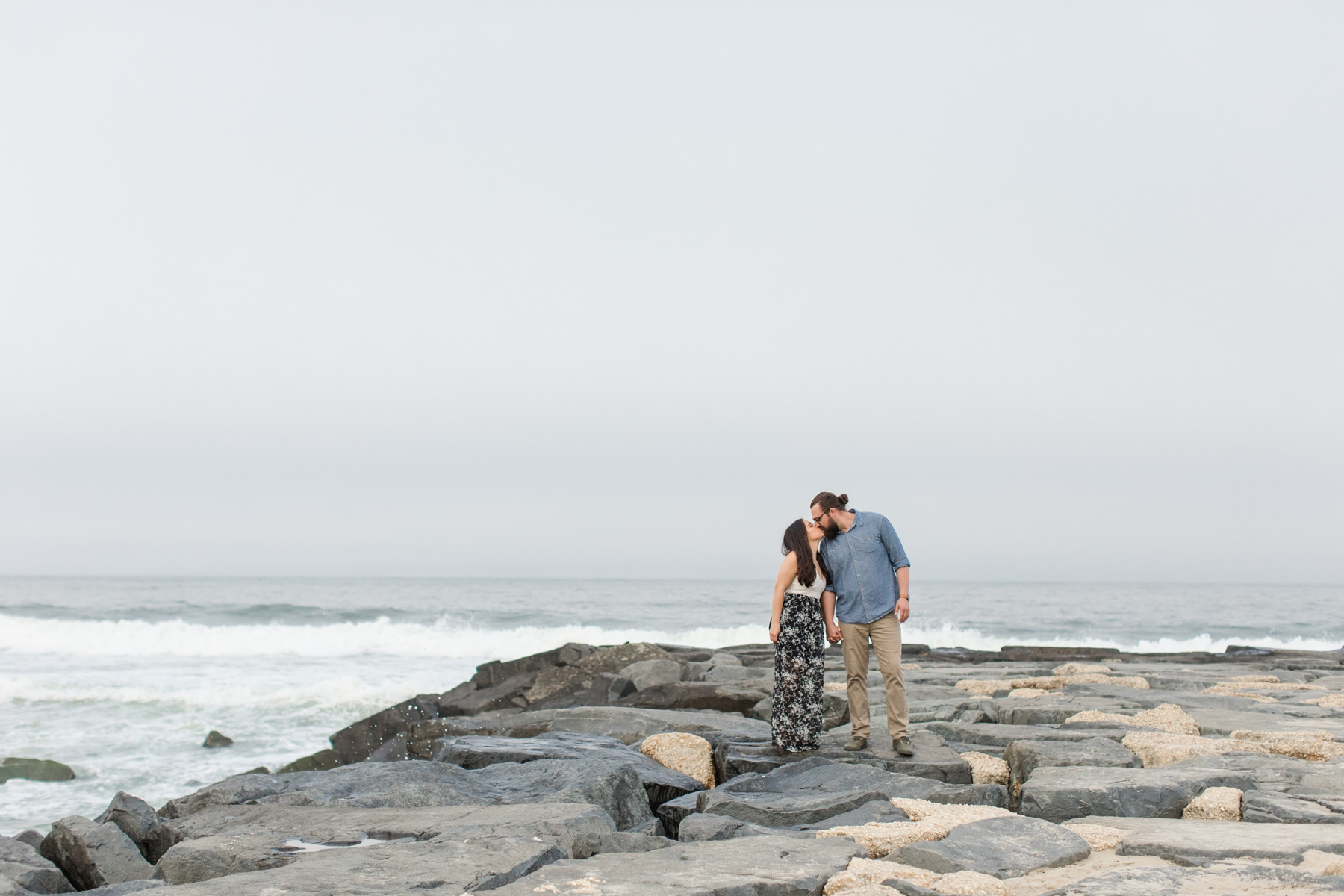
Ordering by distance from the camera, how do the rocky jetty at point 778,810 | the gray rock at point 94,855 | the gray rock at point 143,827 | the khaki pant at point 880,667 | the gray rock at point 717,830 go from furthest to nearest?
the khaki pant at point 880,667, the gray rock at point 143,827, the gray rock at point 94,855, the gray rock at point 717,830, the rocky jetty at point 778,810

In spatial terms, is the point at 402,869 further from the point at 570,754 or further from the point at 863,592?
the point at 863,592

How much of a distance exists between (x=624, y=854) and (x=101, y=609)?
45353 mm

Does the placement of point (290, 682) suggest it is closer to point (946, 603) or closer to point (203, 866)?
point (203, 866)

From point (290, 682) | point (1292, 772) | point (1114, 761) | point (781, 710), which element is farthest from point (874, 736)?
point (290, 682)

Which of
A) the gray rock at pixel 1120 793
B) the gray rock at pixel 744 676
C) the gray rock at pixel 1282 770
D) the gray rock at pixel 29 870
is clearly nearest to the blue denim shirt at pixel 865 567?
the gray rock at pixel 1120 793

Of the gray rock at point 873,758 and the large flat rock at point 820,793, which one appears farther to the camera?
the gray rock at point 873,758

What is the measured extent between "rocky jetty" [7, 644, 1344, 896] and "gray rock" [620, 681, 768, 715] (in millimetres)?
39

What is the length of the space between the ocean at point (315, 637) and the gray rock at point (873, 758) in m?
7.14

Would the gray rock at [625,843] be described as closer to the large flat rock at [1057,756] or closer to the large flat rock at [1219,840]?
the large flat rock at [1219,840]

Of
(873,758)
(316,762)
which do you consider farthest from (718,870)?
(316,762)

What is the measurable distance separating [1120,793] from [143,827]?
18.4ft

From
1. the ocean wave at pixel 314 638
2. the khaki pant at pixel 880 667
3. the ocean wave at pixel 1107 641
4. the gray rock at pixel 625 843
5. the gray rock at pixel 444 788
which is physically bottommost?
the ocean wave at pixel 314 638

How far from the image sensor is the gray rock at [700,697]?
916 cm

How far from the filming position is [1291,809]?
430 cm
